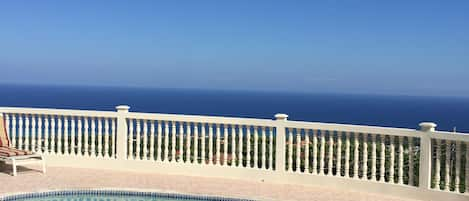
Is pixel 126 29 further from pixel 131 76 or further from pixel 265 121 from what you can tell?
pixel 265 121

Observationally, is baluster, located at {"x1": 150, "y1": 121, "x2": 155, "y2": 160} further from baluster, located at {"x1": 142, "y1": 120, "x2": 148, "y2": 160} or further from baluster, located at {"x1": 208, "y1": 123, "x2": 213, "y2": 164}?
baluster, located at {"x1": 208, "y1": 123, "x2": 213, "y2": 164}

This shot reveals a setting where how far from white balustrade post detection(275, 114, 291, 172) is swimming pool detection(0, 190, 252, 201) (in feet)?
4.48

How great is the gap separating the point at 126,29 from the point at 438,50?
3520 centimetres

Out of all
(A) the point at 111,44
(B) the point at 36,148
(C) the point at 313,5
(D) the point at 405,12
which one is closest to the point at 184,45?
(A) the point at 111,44

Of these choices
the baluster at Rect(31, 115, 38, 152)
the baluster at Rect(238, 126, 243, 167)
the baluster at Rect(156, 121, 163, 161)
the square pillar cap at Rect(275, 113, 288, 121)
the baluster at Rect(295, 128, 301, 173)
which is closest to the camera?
the baluster at Rect(295, 128, 301, 173)

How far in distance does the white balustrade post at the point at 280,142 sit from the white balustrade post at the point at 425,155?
1962 millimetres

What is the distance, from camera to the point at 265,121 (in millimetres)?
8047

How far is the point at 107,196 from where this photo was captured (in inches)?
286

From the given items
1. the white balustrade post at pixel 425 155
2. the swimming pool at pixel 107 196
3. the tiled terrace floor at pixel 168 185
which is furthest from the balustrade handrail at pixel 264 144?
the swimming pool at pixel 107 196

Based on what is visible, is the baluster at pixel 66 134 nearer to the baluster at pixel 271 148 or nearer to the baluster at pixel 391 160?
the baluster at pixel 271 148

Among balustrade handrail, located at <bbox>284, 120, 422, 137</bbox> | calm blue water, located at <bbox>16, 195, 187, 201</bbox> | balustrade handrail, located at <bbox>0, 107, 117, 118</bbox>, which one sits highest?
balustrade handrail, located at <bbox>0, 107, 117, 118</bbox>

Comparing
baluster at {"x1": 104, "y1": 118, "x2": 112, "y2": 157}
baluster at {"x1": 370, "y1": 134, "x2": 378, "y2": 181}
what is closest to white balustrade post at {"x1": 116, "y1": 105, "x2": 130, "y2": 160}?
baluster at {"x1": 104, "y1": 118, "x2": 112, "y2": 157}

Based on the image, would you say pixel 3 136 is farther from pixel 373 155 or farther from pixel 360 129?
pixel 373 155

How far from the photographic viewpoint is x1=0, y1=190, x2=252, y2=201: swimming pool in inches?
279
